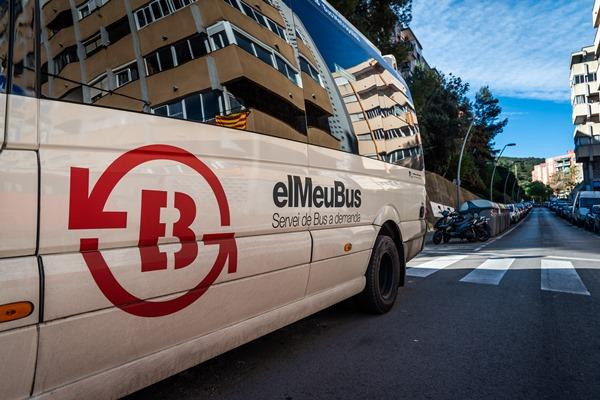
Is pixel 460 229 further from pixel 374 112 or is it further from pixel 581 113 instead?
pixel 581 113

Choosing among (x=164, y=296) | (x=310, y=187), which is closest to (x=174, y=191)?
(x=164, y=296)

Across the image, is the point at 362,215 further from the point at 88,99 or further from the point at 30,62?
the point at 30,62

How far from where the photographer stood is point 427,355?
10.8 feet

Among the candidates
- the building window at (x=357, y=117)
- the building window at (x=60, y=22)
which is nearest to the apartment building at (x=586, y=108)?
the building window at (x=357, y=117)

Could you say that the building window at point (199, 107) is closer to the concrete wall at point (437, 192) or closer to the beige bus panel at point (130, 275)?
the beige bus panel at point (130, 275)

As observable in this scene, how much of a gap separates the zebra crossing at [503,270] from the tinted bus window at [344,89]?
291cm

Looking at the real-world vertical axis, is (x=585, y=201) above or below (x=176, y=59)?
below

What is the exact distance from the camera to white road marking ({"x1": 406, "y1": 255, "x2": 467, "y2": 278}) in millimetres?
7465

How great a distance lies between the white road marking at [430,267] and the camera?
7.46m

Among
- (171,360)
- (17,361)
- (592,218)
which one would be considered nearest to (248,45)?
(171,360)

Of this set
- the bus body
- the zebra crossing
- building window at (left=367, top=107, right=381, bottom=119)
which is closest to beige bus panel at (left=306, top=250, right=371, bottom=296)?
the bus body

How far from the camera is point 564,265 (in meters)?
8.28

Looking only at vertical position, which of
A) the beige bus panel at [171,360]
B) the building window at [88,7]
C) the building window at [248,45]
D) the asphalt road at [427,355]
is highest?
the building window at [248,45]

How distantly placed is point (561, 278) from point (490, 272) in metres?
1.09
